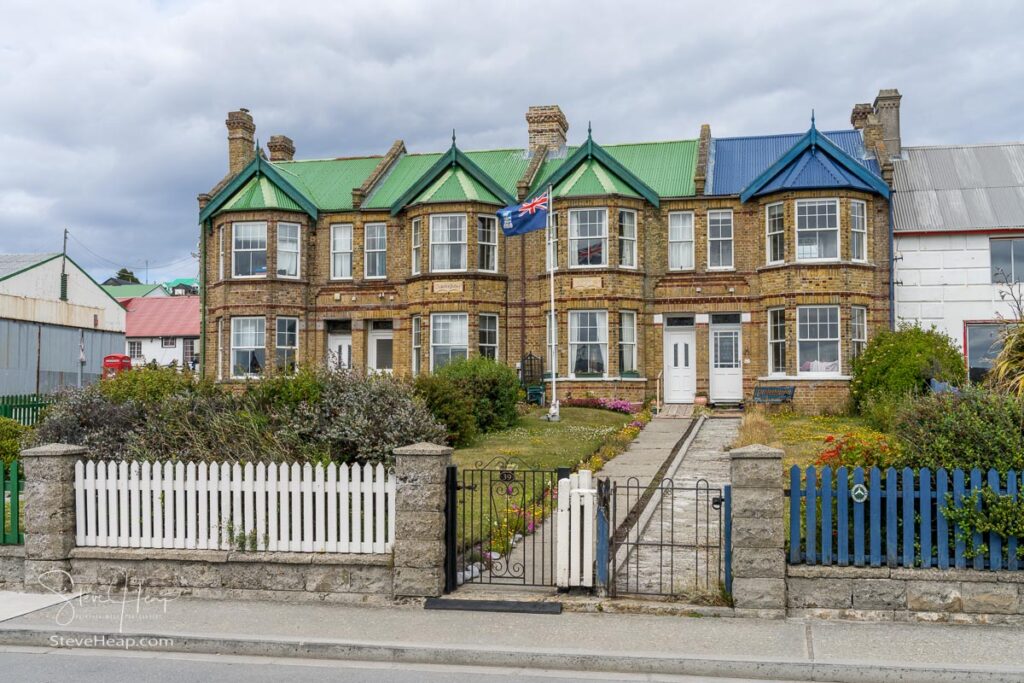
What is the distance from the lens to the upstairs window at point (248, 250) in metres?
30.9

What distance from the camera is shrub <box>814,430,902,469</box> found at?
1016 centimetres

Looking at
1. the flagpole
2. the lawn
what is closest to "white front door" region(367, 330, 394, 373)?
the flagpole

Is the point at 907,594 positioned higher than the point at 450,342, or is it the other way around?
the point at 450,342

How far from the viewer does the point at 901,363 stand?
23.4m

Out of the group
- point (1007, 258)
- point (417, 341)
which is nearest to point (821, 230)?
point (1007, 258)

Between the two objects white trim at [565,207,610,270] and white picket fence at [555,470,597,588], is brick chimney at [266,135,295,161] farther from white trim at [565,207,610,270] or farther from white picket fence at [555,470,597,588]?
white picket fence at [555,470,597,588]

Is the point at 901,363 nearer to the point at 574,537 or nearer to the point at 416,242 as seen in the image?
the point at 416,242

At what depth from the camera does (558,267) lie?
94.4 ft

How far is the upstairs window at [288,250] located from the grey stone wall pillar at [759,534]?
24.1 m

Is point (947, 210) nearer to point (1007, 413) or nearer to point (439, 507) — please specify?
point (1007, 413)

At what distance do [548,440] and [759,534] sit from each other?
446 inches

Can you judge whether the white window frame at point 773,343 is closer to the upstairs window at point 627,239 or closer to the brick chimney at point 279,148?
the upstairs window at point 627,239

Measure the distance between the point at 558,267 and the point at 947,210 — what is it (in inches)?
461

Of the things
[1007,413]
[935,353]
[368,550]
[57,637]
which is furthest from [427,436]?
[935,353]
